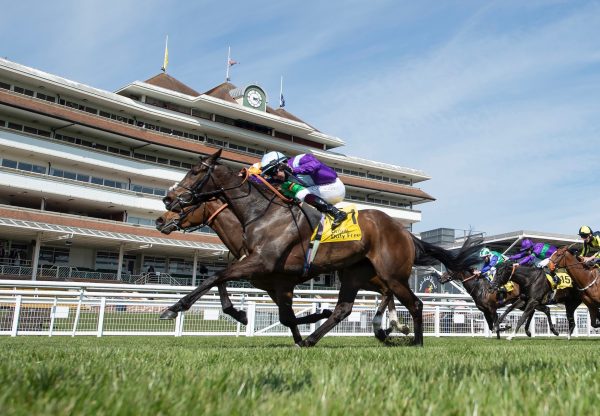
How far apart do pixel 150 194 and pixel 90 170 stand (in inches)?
171

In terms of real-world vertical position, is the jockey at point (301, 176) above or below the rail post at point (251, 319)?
above

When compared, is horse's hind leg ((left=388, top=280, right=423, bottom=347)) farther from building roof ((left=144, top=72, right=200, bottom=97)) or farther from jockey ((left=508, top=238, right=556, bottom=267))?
building roof ((left=144, top=72, right=200, bottom=97))

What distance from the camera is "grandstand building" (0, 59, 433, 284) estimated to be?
110 feet

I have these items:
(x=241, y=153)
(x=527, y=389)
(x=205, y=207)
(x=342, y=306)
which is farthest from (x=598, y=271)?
(x=241, y=153)

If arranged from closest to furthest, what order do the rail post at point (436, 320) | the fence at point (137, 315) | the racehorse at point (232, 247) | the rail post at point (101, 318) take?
the racehorse at point (232, 247), the rail post at point (101, 318), the fence at point (137, 315), the rail post at point (436, 320)

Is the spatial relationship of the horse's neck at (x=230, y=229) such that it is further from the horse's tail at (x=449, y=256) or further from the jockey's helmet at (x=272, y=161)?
the horse's tail at (x=449, y=256)

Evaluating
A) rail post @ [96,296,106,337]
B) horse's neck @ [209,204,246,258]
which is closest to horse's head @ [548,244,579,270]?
horse's neck @ [209,204,246,258]

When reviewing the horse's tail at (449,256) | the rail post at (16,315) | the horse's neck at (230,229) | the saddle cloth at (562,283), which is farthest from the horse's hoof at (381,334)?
the saddle cloth at (562,283)

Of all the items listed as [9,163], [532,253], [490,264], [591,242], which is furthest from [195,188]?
[9,163]

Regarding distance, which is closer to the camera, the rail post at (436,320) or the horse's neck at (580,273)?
the horse's neck at (580,273)

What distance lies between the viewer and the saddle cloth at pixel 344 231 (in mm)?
6820

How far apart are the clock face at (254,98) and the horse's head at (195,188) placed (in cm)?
4452

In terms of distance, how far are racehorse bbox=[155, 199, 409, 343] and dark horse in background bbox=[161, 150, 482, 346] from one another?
0.59ft

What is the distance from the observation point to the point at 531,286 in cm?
1334
